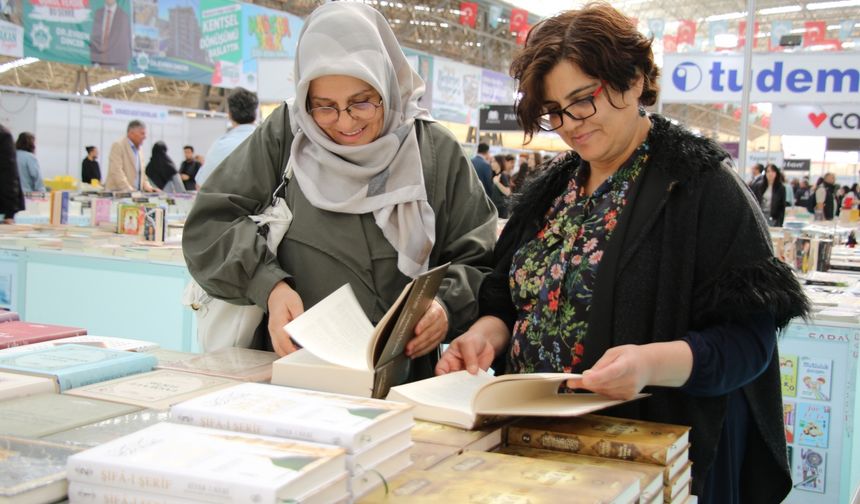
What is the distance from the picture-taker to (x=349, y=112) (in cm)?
172

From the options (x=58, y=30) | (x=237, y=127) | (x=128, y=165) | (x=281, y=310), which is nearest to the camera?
(x=281, y=310)

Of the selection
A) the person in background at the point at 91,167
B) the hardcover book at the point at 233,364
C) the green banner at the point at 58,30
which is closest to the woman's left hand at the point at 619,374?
the hardcover book at the point at 233,364

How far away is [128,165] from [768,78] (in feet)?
20.7

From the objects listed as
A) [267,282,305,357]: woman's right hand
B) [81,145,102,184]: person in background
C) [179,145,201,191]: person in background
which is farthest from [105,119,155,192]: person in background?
[267,282,305,357]: woman's right hand

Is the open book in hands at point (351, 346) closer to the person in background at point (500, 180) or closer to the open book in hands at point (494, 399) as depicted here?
the open book in hands at point (494, 399)

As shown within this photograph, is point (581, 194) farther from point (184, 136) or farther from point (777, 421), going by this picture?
point (184, 136)

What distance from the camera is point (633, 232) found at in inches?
54.5

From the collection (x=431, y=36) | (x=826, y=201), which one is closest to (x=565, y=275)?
(x=826, y=201)

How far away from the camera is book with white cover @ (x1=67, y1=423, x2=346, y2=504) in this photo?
0.72 meters

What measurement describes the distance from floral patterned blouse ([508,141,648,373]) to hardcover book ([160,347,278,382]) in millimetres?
476

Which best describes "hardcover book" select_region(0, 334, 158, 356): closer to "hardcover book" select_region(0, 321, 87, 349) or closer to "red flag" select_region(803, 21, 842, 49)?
"hardcover book" select_region(0, 321, 87, 349)

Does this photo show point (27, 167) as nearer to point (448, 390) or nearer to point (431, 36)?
point (448, 390)

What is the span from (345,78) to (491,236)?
48 centimetres

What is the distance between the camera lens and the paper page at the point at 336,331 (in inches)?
50.8
